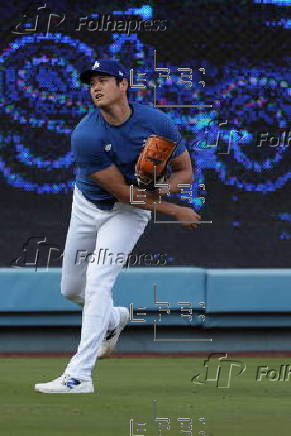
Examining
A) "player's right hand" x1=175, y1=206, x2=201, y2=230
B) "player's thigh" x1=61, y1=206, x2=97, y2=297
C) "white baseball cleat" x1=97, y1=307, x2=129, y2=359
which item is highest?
"player's right hand" x1=175, y1=206, x2=201, y2=230

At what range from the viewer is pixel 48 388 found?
5699mm

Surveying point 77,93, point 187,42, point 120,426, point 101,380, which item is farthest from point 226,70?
point 120,426

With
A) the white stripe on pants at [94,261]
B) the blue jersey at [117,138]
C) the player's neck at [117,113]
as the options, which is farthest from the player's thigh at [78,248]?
the player's neck at [117,113]

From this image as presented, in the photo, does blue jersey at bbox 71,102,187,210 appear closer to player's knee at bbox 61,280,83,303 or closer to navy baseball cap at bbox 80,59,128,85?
navy baseball cap at bbox 80,59,128,85

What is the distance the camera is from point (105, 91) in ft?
18.3

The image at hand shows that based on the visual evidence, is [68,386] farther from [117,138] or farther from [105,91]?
[105,91]

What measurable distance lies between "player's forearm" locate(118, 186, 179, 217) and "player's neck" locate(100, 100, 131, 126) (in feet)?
1.00

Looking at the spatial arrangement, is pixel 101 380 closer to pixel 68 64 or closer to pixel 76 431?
pixel 76 431

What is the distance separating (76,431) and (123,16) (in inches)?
160

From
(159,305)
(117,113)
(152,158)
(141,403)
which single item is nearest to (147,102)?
(159,305)

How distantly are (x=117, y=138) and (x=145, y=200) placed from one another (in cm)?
31

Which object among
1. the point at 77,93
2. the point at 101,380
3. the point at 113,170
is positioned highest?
the point at 77,93

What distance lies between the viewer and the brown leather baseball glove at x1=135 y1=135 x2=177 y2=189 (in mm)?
5531
